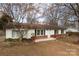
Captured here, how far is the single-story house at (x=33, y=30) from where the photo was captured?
4.85 ft

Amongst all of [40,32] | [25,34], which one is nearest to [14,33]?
[25,34]

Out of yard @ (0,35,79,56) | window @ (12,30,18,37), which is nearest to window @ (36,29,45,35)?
yard @ (0,35,79,56)

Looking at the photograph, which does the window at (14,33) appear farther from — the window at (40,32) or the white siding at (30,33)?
the window at (40,32)

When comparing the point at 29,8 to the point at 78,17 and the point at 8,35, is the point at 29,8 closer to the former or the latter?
the point at 8,35

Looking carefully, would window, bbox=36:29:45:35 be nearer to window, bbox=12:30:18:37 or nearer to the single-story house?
the single-story house

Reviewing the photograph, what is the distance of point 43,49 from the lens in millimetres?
1500

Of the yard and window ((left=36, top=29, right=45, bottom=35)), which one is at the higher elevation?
window ((left=36, top=29, right=45, bottom=35))

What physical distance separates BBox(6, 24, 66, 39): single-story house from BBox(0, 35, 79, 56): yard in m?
0.08

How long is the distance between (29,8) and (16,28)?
0.24m

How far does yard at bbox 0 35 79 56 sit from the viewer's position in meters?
1.49

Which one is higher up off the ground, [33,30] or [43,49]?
[33,30]

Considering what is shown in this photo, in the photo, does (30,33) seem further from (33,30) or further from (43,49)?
(43,49)

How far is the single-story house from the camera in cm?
148

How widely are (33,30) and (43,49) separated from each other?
0.22 metres
